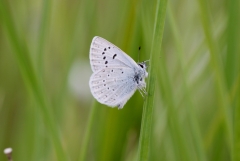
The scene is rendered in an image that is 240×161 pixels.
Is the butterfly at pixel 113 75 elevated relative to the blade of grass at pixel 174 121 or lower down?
elevated

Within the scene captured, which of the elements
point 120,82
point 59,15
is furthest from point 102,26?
point 120,82

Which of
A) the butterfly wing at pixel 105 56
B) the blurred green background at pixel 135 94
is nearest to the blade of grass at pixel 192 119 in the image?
the blurred green background at pixel 135 94

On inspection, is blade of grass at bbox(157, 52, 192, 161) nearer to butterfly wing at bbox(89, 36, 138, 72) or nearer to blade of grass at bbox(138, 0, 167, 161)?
butterfly wing at bbox(89, 36, 138, 72)

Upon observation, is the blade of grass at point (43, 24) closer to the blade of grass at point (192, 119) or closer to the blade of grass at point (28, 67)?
the blade of grass at point (28, 67)

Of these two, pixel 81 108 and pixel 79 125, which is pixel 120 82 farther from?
pixel 81 108

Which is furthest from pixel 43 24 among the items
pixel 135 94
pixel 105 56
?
pixel 135 94

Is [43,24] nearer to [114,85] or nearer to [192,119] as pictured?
[114,85]

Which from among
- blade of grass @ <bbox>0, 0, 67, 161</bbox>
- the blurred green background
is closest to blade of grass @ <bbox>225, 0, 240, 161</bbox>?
the blurred green background

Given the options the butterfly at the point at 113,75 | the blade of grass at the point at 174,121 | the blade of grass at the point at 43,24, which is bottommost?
the blade of grass at the point at 174,121
